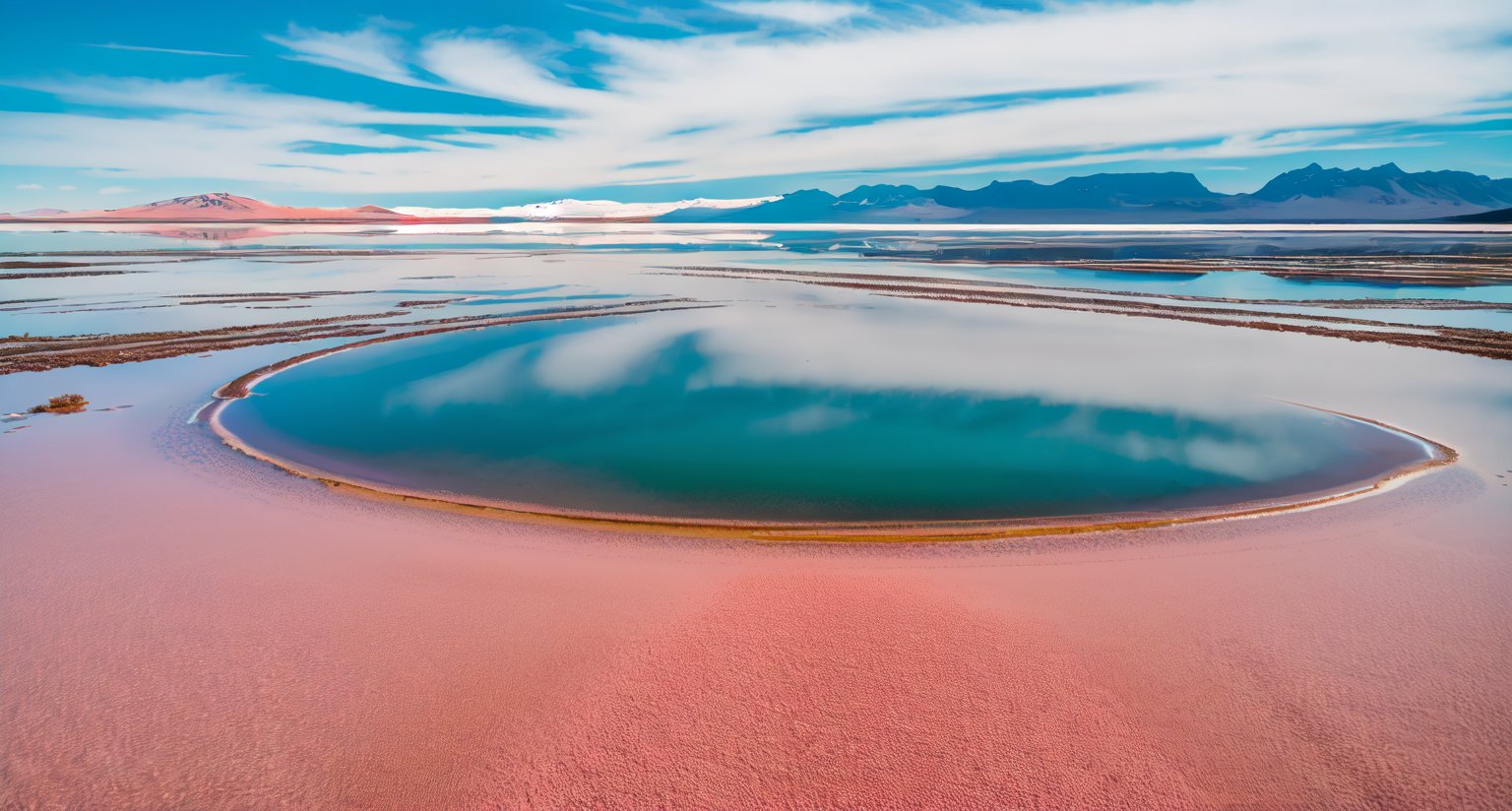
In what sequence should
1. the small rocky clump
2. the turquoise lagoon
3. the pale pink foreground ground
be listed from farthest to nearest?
1. the small rocky clump
2. the turquoise lagoon
3. the pale pink foreground ground

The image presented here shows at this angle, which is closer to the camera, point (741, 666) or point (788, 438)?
point (741, 666)

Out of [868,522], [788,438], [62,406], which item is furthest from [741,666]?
[62,406]

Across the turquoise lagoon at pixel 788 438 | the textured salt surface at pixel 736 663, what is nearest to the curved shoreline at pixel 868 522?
the turquoise lagoon at pixel 788 438

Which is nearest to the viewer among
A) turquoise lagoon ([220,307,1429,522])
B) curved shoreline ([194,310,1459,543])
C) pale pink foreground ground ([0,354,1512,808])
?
pale pink foreground ground ([0,354,1512,808])

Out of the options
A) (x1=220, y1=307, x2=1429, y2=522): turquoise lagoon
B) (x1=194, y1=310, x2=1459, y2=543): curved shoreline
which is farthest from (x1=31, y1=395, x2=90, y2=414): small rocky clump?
(x1=194, y1=310, x2=1459, y2=543): curved shoreline

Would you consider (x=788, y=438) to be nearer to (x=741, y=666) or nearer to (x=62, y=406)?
(x=741, y=666)

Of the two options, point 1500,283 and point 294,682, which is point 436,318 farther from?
point 1500,283

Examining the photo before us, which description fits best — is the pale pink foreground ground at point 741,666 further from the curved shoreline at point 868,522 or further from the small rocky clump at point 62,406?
the small rocky clump at point 62,406

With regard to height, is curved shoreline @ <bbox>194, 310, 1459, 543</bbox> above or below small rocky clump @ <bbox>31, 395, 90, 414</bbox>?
below

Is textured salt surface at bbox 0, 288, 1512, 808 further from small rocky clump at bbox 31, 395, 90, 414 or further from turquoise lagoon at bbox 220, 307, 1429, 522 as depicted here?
small rocky clump at bbox 31, 395, 90, 414
